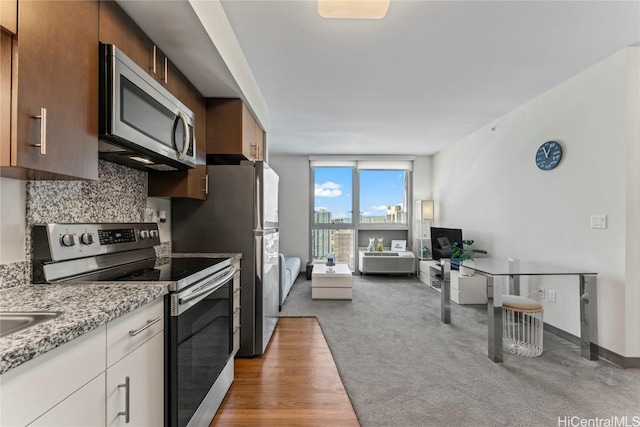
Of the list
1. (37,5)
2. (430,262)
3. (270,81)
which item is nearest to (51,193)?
(37,5)

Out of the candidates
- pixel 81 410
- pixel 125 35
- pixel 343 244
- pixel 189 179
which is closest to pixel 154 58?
pixel 125 35

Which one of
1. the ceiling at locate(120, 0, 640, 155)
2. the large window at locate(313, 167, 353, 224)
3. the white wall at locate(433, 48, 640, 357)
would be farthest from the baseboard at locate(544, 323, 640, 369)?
the large window at locate(313, 167, 353, 224)

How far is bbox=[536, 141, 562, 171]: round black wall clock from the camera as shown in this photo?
10.6 ft

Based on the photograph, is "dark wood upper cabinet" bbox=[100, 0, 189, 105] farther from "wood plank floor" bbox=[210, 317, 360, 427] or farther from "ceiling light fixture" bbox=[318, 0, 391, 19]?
"wood plank floor" bbox=[210, 317, 360, 427]

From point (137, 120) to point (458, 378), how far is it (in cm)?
260

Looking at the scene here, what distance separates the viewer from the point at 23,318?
0.95m

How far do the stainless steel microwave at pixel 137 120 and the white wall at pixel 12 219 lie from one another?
372mm

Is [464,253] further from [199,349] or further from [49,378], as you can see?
[49,378]

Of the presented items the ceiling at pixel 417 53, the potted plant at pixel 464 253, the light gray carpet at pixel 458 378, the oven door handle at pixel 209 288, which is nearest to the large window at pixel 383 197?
the potted plant at pixel 464 253

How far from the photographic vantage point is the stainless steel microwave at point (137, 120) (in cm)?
138

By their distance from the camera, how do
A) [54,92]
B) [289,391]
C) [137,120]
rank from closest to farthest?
[54,92], [137,120], [289,391]

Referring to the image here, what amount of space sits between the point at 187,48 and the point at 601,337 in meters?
3.80

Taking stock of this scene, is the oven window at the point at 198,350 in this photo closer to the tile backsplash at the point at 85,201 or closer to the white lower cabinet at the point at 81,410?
the white lower cabinet at the point at 81,410

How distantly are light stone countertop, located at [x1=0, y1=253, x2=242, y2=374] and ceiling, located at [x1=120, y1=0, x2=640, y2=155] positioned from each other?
132 centimetres
